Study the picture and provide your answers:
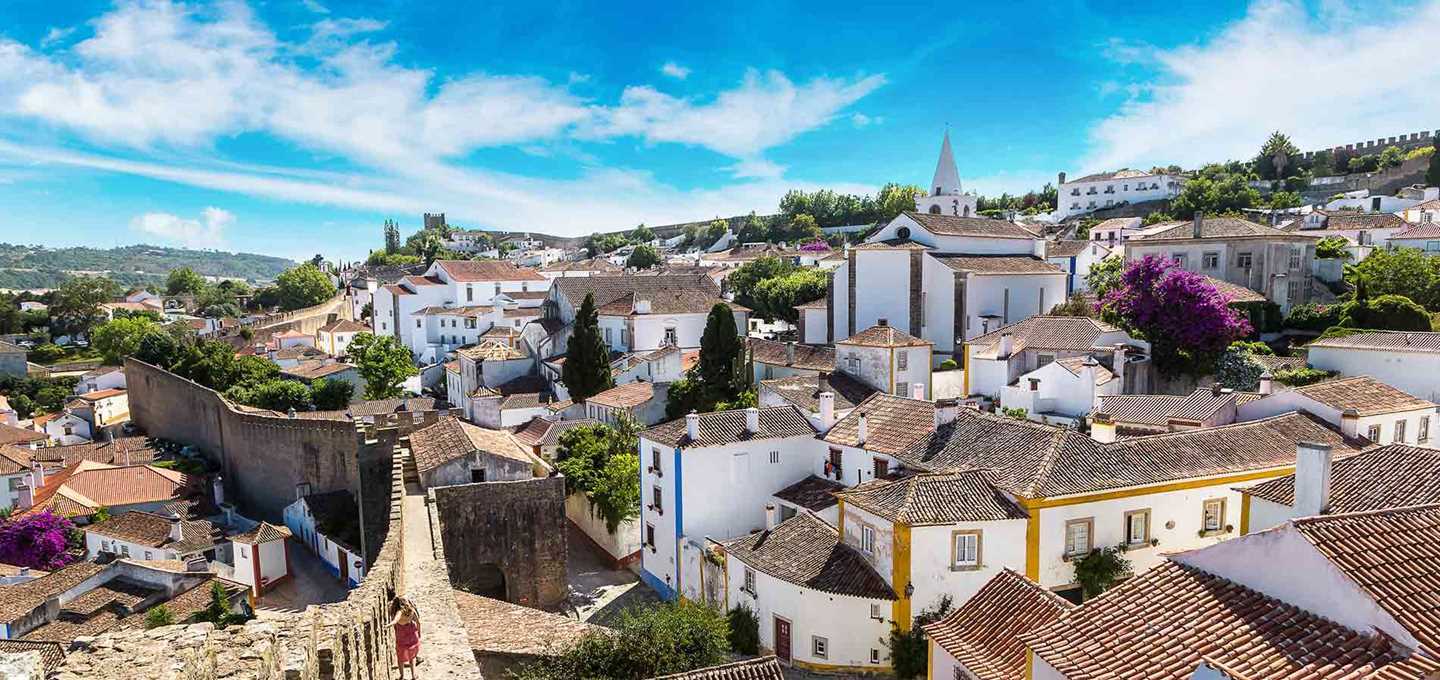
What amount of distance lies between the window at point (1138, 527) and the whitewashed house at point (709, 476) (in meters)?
7.51

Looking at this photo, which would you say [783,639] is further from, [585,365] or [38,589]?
[38,589]

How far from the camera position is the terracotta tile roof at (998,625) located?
10234mm

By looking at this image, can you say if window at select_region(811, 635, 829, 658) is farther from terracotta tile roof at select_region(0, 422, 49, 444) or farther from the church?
terracotta tile roof at select_region(0, 422, 49, 444)

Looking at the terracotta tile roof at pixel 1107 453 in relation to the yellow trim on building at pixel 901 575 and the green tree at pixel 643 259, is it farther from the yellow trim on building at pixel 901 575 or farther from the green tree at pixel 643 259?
the green tree at pixel 643 259

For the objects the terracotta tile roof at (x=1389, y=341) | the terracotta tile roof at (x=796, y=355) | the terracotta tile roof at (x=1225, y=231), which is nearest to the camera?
the terracotta tile roof at (x=1389, y=341)

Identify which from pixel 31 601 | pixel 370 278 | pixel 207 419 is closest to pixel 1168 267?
pixel 31 601

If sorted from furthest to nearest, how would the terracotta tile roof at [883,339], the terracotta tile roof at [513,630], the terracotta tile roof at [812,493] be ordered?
the terracotta tile roof at [883,339] < the terracotta tile roof at [812,493] < the terracotta tile roof at [513,630]

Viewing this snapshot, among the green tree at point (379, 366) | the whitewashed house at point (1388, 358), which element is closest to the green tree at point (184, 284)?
the green tree at point (379, 366)

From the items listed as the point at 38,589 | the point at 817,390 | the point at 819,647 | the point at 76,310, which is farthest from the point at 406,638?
the point at 76,310

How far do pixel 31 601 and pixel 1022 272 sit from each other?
31.6 meters

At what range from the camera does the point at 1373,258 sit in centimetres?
2769

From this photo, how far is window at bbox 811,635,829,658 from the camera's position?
→ 1499 cm

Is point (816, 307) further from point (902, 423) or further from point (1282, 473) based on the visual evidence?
point (1282, 473)

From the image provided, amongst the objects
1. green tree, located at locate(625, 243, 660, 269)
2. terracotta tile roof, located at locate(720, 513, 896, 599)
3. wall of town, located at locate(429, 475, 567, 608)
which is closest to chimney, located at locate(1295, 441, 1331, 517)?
terracotta tile roof, located at locate(720, 513, 896, 599)
